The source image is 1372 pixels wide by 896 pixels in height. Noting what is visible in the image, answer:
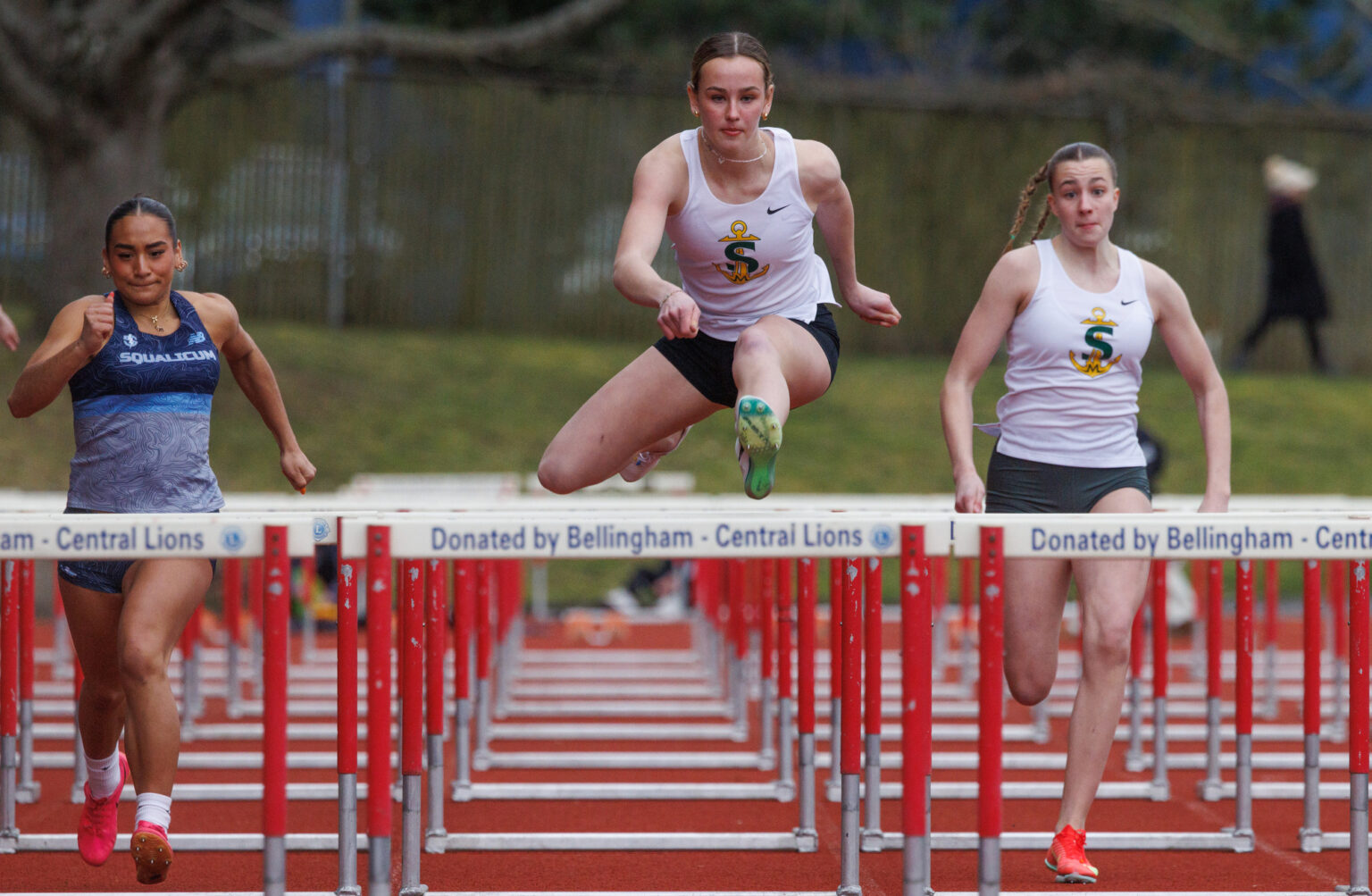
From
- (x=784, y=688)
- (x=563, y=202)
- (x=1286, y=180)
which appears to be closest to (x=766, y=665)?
(x=784, y=688)

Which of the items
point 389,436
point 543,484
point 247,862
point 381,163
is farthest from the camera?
point 381,163

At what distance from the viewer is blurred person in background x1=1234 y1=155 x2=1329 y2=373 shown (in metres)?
15.6

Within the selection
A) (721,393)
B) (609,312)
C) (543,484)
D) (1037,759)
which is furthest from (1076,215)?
(609,312)

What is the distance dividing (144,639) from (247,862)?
154cm

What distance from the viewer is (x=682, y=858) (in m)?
5.01

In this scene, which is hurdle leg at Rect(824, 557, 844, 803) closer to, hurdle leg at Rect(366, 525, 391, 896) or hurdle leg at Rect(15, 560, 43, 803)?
hurdle leg at Rect(366, 525, 391, 896)

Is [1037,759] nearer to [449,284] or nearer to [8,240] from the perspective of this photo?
[449,284]

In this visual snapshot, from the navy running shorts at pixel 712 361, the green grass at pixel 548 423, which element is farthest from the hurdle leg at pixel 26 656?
the green grass at pixel 548 423

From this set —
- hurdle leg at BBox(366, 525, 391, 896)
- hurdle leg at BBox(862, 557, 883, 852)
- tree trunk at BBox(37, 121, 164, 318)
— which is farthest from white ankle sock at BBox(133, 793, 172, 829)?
tree trunk at BBox(37, 121, 164, 318)

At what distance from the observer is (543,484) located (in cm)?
439

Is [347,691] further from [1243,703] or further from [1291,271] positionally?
[1291,271]

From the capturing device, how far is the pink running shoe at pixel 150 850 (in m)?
3.56

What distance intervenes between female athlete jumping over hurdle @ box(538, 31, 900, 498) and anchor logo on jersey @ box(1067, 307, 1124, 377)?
550 millimetres

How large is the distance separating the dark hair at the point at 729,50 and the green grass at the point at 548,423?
838 cm
